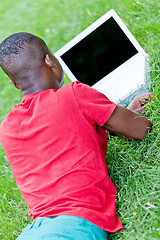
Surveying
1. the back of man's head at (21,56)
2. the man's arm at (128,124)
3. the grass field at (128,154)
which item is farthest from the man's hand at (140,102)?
the back of man's head at (21,56)

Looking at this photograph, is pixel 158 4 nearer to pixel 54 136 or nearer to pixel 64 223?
pixel 54 136

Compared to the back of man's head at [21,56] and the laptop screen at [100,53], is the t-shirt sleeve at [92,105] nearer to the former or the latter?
the back of man's head at [21,56]

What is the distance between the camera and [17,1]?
563 cm

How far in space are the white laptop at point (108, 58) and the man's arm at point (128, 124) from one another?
457 mm

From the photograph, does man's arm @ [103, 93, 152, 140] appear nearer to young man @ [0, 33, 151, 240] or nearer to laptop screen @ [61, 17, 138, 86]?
young man @ [0, 33, 151, 240]

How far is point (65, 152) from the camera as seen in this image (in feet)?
6.09

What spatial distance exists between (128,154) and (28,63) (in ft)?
2.66

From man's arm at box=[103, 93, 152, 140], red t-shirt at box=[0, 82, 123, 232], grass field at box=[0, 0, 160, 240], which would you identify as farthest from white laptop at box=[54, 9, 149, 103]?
red t-shirt at box=[0, 82, 123, 232]

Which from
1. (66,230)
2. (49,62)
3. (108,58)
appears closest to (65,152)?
(66,230)

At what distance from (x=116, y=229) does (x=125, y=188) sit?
0.97 feet

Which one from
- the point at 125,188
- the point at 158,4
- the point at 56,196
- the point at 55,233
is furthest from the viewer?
the point at 158,4

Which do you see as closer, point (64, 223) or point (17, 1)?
point (64, 223)

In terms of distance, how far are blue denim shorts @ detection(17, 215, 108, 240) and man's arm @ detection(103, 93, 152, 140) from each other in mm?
524

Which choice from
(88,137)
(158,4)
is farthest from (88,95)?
(158,4)
